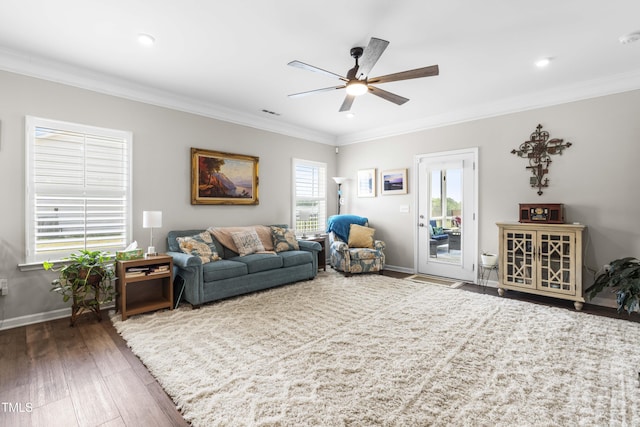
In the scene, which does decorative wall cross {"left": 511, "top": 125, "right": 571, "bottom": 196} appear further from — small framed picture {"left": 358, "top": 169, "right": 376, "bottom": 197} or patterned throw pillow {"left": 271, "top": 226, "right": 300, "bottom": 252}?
patterned throw pillow {"left": 271, "top": 226, "right": 300, "bottom": 252}

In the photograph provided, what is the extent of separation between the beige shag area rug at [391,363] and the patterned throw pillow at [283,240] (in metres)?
1.19

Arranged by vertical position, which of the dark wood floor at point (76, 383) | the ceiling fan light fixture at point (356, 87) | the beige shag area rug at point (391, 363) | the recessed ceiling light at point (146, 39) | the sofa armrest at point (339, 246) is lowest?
the dark wood floor at point (76, 383)

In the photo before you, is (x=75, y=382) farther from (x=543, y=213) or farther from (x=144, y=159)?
(x=543, y=213)

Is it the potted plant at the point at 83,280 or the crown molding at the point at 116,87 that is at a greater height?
the crown molding at the point at 116,87

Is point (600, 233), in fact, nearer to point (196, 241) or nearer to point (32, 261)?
point (196, 241)

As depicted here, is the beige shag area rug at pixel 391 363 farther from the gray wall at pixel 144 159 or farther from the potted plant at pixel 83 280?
the gray wall at pixel 144 159

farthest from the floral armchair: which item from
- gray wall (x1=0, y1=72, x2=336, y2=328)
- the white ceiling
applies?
the white ceiling

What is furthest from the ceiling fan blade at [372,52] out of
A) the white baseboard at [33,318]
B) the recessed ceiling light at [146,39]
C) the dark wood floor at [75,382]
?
the white baseboard at [33,318]

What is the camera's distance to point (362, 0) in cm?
227

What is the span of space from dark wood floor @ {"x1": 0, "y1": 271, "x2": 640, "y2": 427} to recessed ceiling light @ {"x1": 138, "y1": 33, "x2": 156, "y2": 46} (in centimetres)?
276

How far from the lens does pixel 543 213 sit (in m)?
3.89

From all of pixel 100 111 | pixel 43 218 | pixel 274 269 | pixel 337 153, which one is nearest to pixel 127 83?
pixel 100 111

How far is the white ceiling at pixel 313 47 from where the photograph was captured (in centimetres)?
239

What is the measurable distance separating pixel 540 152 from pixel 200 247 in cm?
476
